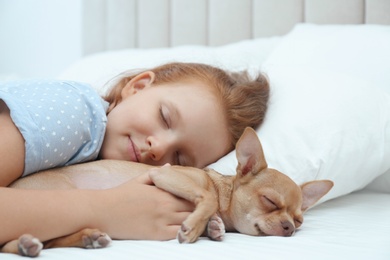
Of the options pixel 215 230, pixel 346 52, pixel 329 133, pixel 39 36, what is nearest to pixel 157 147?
pixel 215 230

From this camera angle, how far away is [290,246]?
107 cm

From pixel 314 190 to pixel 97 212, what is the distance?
612mm

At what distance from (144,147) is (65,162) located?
0.24m

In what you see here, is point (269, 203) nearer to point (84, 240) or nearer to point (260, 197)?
point (260, 197)

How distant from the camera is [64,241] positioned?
3.54ft

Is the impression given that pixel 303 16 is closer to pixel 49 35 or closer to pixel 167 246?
pixel 167 246

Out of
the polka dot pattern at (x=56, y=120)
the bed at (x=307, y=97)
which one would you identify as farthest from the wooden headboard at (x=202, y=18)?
the polka dot pattern at (x=56, y=120)

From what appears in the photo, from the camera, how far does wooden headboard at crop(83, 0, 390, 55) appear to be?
7.72 ft

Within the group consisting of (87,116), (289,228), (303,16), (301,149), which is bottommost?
(289,228)

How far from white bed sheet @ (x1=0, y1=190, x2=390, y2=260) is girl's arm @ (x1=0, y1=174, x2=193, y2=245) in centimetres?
5

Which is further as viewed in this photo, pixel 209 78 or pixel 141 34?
pixel 141 34

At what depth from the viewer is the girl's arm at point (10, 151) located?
1.16m

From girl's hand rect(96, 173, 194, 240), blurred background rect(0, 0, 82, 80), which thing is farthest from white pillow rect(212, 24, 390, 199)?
blurred background rect(0, 0, 82, 80)

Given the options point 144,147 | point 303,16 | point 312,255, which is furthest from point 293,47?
point 312,255
